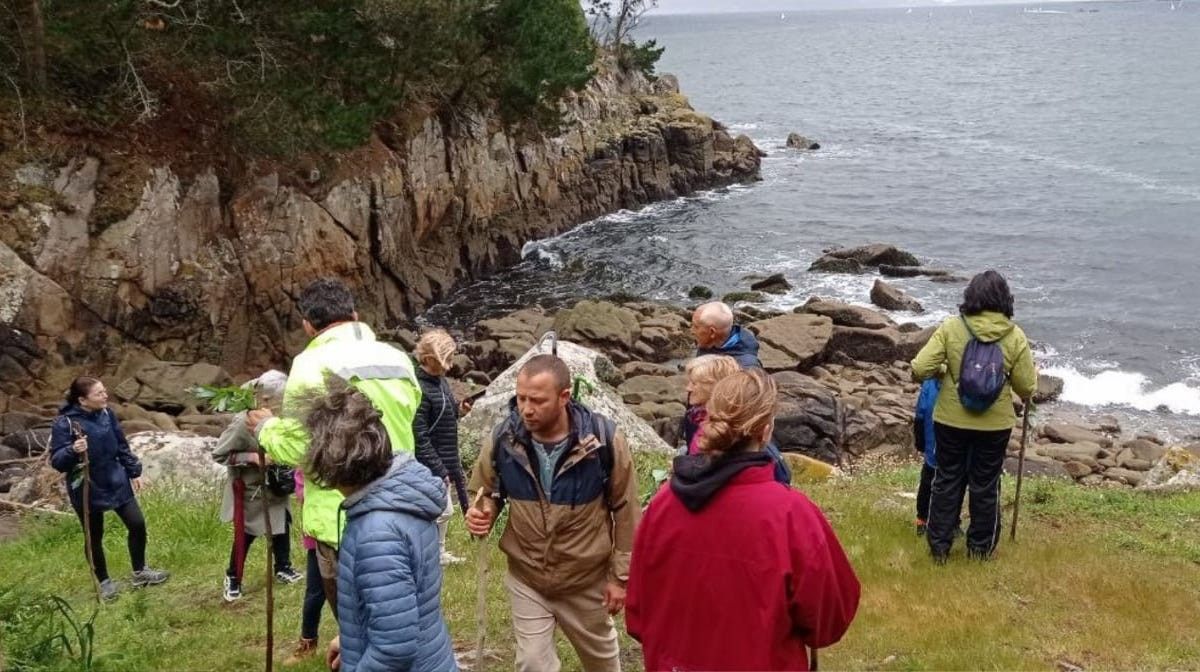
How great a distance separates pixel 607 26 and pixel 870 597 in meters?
54.5

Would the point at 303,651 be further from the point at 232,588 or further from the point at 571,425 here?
the point at 571,425

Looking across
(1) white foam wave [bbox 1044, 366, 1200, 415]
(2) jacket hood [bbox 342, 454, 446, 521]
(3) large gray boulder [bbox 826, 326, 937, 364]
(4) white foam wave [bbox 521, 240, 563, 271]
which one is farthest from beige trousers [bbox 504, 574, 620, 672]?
(4) white foam wave [bbox 521, 240, 563, 271]

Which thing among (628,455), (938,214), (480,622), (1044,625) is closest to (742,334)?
(628,455)

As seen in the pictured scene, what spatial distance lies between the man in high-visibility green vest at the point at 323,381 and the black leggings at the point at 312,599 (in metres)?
0.44

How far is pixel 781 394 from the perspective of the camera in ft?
59.4

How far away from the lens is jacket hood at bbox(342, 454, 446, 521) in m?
4.06

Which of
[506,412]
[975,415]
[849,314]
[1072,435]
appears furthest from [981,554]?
[849,314]

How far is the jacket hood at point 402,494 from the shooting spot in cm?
406

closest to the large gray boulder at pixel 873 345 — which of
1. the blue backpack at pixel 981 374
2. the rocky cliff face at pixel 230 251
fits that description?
the rocky cliff face at pixel 230 251

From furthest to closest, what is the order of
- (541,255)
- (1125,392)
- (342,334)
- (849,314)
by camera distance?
(541,255) < (849,314) < (1125,392) < (342,334)

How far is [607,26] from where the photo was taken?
190 ft

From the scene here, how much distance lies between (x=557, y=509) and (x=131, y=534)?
17.5ft

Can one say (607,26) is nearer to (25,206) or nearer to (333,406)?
(25,206)

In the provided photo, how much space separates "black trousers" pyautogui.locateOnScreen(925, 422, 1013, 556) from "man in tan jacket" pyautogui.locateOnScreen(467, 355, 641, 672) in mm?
3787
